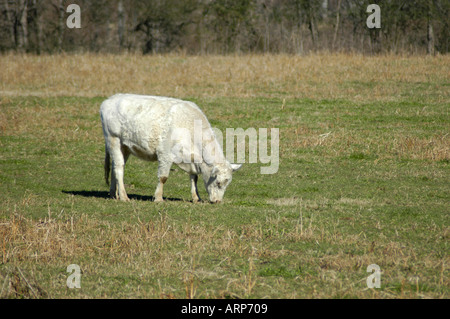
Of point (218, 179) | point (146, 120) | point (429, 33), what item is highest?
point (429, 33)

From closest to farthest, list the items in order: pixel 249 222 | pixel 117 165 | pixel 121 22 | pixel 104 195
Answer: pixel 249 222 → pixel 117 165 → pixel 104 195 → pixel 121 22

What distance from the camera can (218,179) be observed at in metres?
11.0

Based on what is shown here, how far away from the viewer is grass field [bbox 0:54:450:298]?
23.2 ft

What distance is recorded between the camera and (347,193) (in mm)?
12203

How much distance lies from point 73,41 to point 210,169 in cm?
3353

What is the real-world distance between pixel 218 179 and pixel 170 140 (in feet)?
4.03

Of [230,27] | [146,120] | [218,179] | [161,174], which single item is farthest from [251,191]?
[230,27]

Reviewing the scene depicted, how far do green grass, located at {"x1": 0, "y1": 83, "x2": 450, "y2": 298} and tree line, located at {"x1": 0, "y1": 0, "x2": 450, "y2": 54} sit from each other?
14.7 m

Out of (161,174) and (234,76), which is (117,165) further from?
(234,76)

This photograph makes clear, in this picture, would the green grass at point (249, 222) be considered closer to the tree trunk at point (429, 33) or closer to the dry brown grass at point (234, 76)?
the dry brown grass at point (234, 76)

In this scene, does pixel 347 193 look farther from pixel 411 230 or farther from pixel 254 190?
pixel 411 230

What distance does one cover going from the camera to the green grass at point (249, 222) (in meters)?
6.85

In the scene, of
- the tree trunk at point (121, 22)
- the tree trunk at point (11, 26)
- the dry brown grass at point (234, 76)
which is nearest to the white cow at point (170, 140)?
the dry brown grass at point (234, 76)

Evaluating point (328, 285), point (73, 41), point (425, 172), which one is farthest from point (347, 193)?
point (73, 41)
